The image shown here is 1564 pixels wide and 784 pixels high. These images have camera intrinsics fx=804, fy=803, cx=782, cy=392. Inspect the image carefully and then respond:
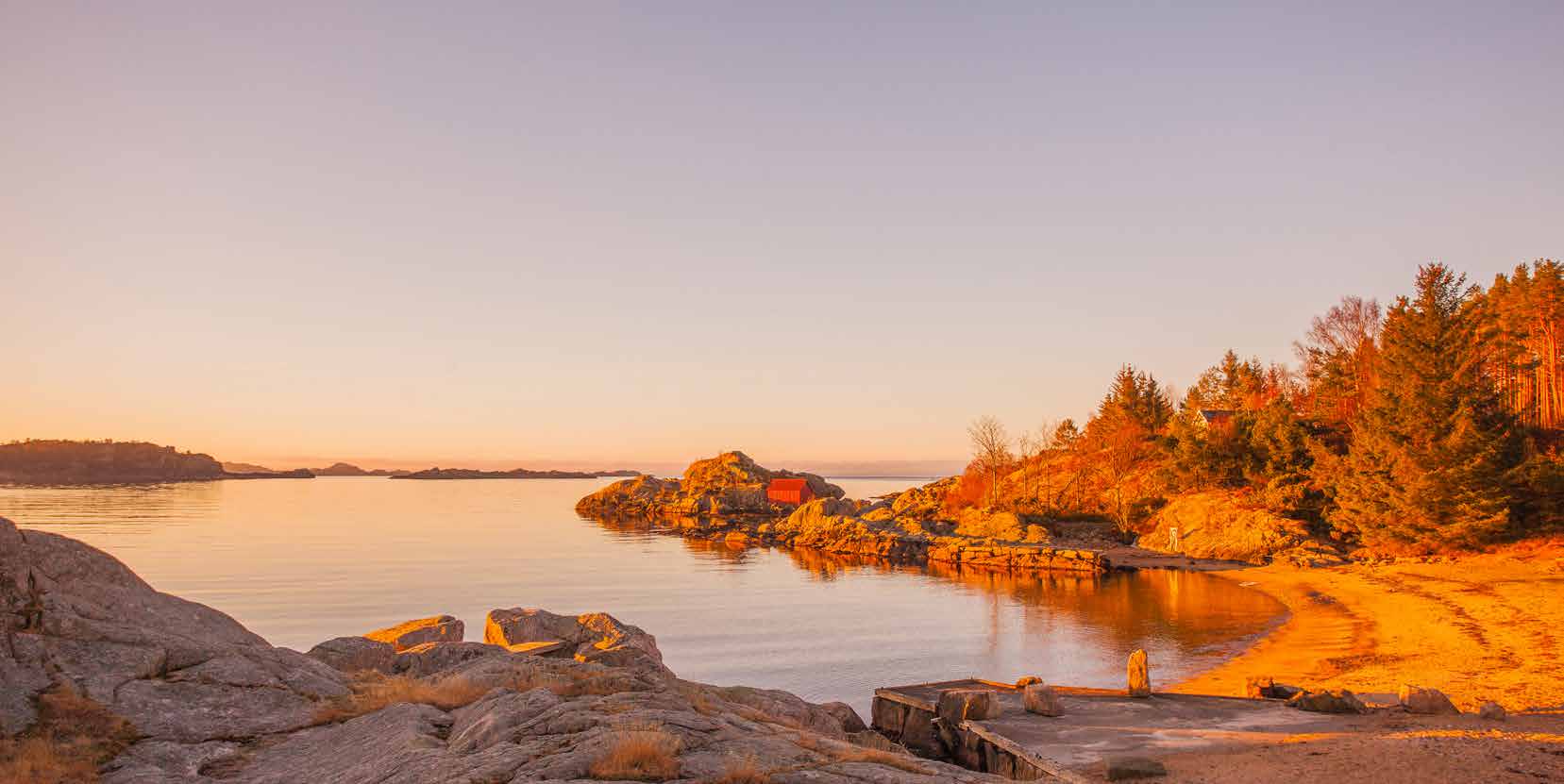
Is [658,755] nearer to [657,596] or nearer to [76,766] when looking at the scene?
[76,766]

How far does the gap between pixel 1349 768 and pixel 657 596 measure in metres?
49.2

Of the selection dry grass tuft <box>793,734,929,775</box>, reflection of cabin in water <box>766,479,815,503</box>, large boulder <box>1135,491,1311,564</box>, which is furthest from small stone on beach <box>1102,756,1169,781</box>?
reflection of cabin in water <box>766,479,815,503</box>

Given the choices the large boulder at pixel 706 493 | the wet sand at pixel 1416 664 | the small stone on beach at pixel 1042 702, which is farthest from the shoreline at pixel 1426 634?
the large boulder at pixel 706 493

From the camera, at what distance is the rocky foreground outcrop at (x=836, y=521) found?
80.8 m

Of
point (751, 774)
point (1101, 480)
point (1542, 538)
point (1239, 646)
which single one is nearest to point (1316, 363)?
point (1101, 480)

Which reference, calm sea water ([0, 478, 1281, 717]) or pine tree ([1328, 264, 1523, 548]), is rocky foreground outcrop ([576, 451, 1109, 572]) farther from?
pine tree ([1328, 264, 1523, 548])

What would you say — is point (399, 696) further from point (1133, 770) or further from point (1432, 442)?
point (1432, 442)

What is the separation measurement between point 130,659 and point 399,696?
4.30 m

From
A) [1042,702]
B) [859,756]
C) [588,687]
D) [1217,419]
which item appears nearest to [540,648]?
[588,687]

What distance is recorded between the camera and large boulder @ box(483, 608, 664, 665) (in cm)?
2241

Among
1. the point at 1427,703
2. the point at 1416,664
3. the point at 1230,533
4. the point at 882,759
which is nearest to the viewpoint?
the point at 882,759

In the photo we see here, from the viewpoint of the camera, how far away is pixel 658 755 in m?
9.63

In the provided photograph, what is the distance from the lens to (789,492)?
16850 centimetres

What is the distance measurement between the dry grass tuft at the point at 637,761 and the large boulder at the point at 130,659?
6.94m
